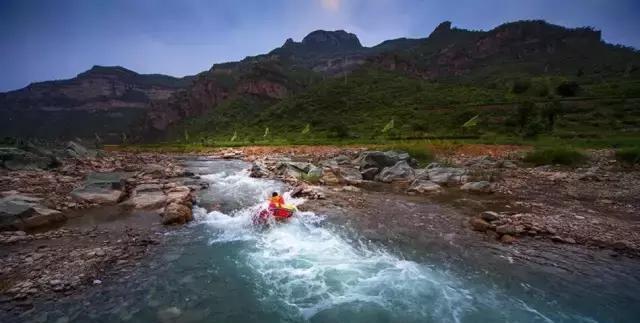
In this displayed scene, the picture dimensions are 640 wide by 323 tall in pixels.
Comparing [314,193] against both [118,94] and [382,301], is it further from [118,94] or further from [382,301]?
[118,94]

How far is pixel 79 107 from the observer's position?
17450cm

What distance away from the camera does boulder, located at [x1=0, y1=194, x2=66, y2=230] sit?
941 cm

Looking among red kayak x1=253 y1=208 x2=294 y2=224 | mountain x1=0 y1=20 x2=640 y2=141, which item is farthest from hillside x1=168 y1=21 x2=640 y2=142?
red kayak x1=253 y1=208 x2=294 y2=224

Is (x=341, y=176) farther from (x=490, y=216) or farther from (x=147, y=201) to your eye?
(x=147, y=201)

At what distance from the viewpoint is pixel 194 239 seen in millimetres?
9492

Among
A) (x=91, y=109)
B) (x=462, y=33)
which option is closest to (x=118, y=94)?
(x=91, y=109)

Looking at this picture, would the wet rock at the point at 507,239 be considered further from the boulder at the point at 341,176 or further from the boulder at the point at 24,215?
the boulder at the point at 24,215

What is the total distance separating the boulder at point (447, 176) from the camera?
54.1 ft

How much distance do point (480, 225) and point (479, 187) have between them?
5.45 metres

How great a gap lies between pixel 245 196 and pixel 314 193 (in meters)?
3.50

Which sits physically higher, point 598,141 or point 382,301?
point 598,141

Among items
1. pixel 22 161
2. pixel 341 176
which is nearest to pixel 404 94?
pixel 341 176

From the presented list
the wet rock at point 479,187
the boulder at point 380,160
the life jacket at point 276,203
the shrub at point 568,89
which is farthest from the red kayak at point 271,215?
the shrub at point 568,89

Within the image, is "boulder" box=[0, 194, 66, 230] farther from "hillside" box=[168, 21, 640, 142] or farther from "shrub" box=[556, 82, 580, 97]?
"shrub" box=[556, 82, 580, 97]
